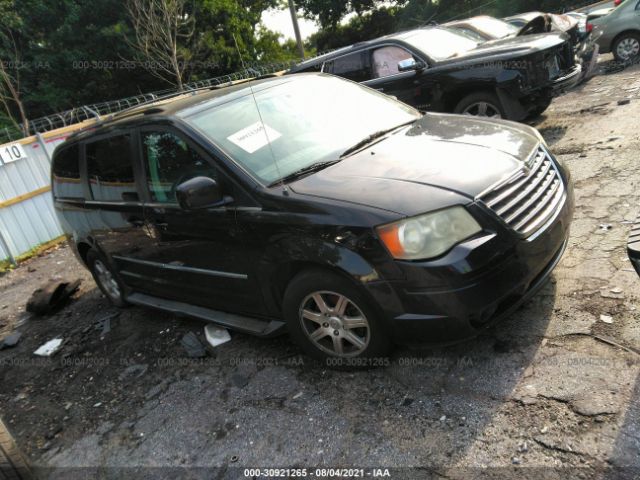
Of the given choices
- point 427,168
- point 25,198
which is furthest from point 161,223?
point 25,198

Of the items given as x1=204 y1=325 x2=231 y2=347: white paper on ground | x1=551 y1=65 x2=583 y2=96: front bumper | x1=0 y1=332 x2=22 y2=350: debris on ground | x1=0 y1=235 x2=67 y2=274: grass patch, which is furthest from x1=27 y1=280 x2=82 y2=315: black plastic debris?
x1=551 y1=65 x2=583 y2=96: front bumper

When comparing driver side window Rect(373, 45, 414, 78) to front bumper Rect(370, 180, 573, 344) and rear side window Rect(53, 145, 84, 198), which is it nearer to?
rear side window Rect(53, 145, 84, 198)

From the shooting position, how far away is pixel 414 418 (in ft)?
8.64

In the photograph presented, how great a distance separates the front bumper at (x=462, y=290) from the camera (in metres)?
2.54

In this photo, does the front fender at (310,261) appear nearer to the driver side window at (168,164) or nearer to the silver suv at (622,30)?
the driver side window at (168,164)

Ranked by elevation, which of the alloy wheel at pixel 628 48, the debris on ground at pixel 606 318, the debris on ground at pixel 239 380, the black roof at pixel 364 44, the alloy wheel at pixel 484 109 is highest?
the black roof at pixel 364 44

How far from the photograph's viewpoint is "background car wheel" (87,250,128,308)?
4953 mm

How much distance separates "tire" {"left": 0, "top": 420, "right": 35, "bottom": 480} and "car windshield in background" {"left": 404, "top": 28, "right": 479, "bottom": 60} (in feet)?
21.2

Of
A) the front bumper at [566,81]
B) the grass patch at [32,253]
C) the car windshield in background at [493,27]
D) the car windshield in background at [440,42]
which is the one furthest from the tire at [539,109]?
the grass patch at [32,253]

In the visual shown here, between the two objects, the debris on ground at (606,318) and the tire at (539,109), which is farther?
the tire at (539,109)

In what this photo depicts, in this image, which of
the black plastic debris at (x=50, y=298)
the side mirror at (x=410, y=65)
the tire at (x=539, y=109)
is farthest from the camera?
the side mirror at (x=410, y=65)

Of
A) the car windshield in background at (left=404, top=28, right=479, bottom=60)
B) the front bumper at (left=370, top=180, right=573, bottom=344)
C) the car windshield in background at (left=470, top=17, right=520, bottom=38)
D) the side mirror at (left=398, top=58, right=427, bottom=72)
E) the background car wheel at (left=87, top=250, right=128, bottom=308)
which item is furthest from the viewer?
the car windshield in background at (left=470, top=17, right=520, bottom=38)

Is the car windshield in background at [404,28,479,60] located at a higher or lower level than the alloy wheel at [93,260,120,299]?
higher

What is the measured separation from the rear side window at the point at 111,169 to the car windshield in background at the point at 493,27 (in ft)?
22.5
